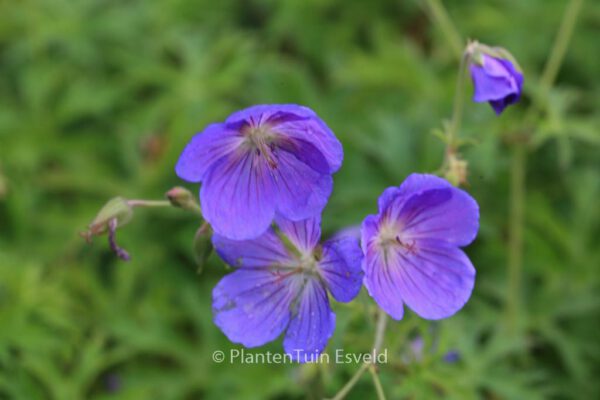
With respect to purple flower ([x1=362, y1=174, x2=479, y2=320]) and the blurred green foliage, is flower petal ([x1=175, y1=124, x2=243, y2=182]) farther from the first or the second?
the blurred green foliage

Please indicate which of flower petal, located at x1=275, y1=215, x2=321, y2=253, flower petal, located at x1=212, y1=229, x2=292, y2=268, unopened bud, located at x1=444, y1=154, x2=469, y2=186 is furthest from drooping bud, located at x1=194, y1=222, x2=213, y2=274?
unopened bud, located at x1=444, y1=154, x2=469, y2=186

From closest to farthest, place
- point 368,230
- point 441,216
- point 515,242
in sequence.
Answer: point 368,230 → point 441,216 → point 515,242

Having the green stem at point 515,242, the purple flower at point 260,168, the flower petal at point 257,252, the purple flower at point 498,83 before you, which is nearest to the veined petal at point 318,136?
the purple flower at point 260,168

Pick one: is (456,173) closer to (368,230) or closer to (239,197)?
(368,230)

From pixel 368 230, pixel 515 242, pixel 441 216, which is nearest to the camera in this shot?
pixel 368 230

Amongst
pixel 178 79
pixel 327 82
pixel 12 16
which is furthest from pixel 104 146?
pixel 327 82

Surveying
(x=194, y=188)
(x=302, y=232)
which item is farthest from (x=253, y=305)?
(x=194, y=188)

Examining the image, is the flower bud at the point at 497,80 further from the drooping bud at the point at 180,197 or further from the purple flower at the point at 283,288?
the drooping bud at the point at 180,197
